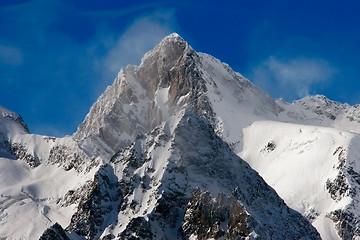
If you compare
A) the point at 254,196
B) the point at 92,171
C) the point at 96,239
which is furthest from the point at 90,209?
the point at 254,196

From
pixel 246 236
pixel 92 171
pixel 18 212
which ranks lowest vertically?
pixel 246 236

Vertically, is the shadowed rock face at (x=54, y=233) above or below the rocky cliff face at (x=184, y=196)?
below

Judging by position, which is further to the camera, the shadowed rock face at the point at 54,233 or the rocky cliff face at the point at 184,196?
the shadowed rock face at the point at 54,233

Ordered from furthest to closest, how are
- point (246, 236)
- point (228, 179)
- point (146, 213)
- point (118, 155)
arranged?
point (118, 155) → point (228, 179) → point (146, 213) → point (246, 236)

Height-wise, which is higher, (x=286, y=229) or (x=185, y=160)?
(x=185, y=160)

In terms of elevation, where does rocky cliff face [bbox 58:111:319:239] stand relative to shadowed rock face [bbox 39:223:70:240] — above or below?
above

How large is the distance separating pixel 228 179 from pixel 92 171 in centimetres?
3583

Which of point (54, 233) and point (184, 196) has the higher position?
point (184, 196)

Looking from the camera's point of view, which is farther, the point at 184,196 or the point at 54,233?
the point at 184,196

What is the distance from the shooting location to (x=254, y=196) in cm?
17012

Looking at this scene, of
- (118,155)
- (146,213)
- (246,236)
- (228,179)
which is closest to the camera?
(246,236)

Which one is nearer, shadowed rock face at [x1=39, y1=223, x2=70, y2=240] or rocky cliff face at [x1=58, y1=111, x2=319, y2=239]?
rocky cliff face at [x1=58, y1=111, x2=319, y2=239]

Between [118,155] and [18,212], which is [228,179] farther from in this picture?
[18,212]

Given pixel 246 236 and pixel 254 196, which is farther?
pixel 254 196
